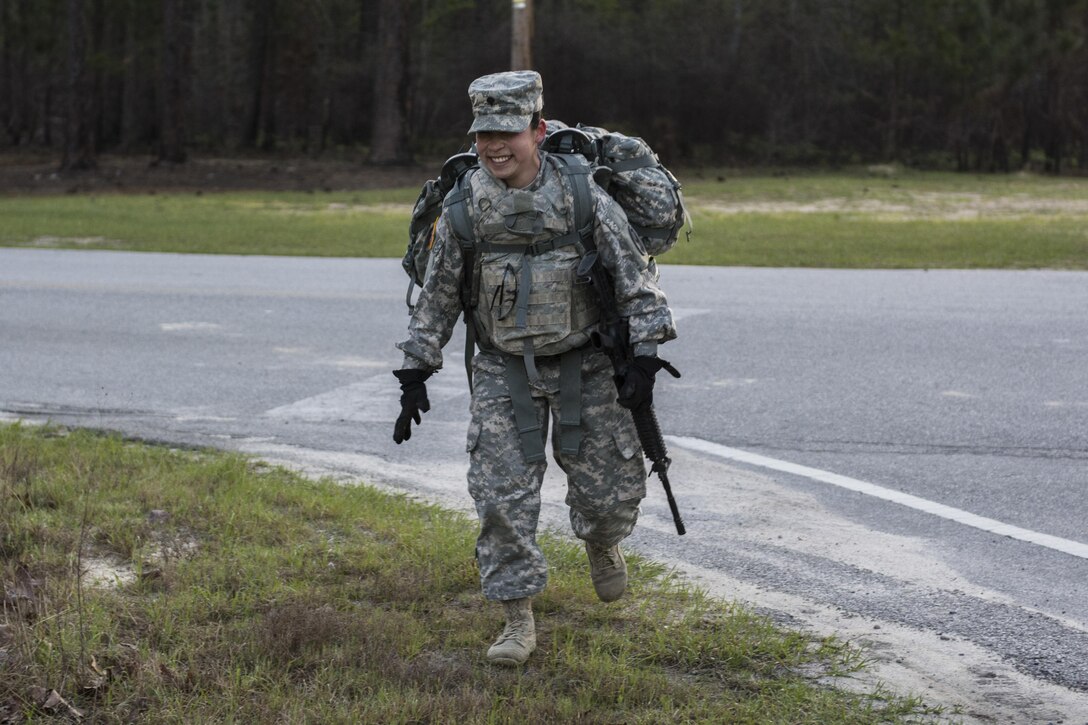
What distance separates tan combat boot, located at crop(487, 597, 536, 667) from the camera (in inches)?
161

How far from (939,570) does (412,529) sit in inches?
77.9

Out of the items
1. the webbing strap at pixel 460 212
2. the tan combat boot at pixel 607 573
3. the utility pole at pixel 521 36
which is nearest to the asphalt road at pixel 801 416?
the tan combat boot at pixel 607 573

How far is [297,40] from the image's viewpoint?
163ft

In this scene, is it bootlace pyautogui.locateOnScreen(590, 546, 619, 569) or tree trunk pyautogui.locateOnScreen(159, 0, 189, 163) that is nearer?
bootlace pyautogui.locateOnScreen(590, 546, 619, 569)

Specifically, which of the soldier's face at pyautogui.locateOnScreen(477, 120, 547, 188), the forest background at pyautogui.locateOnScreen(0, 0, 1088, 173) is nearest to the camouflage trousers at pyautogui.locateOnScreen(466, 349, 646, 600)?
the soldier's face at pyautogui.locateOnScreen(477, 120, 547, 188)

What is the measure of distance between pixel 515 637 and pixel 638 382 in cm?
85

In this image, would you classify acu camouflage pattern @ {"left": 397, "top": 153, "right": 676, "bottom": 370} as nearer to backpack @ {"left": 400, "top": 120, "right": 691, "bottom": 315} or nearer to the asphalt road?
backpack @ {"left": 400, "top": 120, "right": 691, "bottom": 315}

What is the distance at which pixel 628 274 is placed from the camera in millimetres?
4184

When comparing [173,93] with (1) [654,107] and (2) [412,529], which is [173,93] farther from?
(2) [412,529]

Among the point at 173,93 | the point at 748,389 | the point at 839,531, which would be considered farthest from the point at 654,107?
the point at 839,531

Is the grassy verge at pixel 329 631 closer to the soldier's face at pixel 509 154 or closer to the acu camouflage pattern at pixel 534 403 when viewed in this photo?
the acu camouflage pattern at pixel 534 403

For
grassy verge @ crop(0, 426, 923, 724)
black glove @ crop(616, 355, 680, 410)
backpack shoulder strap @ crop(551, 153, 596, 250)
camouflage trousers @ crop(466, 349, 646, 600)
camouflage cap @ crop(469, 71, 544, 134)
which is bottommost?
grassy verge @ crop(0, 426, 923, 724)

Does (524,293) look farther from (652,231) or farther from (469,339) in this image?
(652,231)

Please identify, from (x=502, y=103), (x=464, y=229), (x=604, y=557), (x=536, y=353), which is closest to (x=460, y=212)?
(x=464, y=229)
